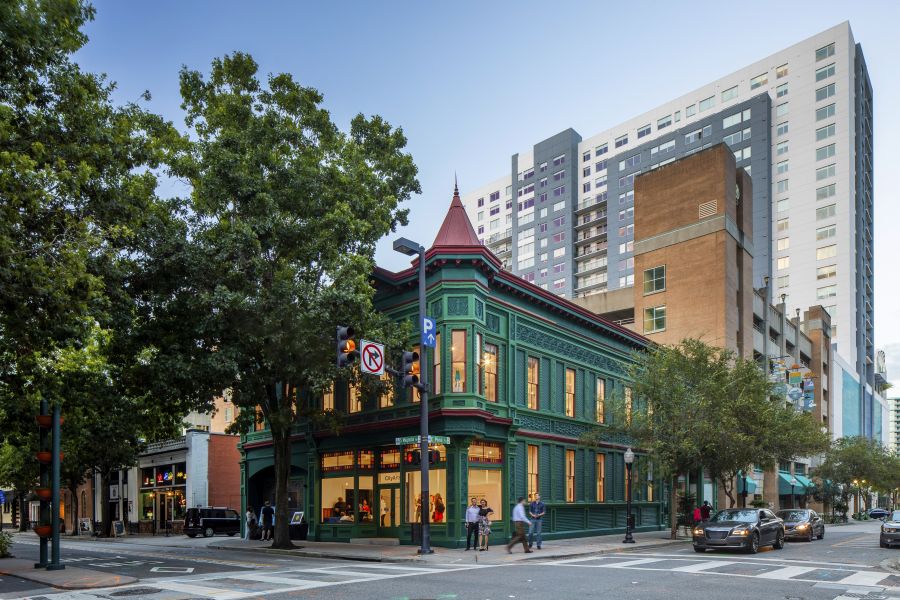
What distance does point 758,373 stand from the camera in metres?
35.1

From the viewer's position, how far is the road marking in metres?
16.9

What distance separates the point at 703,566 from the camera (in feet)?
63.6

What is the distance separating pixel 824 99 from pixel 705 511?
8395cm

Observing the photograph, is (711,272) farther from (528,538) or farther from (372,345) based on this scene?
(372,345)

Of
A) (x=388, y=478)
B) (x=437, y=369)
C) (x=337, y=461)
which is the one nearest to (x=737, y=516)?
(x=437, y=369)

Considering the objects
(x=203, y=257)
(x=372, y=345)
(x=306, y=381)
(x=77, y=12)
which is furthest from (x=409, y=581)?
(x=77, y=12)

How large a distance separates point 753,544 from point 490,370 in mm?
10344

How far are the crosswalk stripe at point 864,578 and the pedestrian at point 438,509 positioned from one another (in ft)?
43.5

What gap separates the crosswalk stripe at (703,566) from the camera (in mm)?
18359

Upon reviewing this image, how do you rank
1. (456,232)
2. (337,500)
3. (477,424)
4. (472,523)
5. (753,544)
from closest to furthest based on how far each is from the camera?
(753,544)
(472,523)
(477,424)
(456,232)
(337,500)

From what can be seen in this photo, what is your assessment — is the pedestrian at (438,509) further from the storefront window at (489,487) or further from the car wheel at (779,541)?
the car wheel at (779,541)

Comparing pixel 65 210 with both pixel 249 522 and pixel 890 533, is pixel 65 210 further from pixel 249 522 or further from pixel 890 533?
pixel 890 533

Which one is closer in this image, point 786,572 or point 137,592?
point 137,592

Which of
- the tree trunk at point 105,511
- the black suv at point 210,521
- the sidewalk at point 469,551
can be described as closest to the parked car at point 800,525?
the sidewalk at point 469,551
